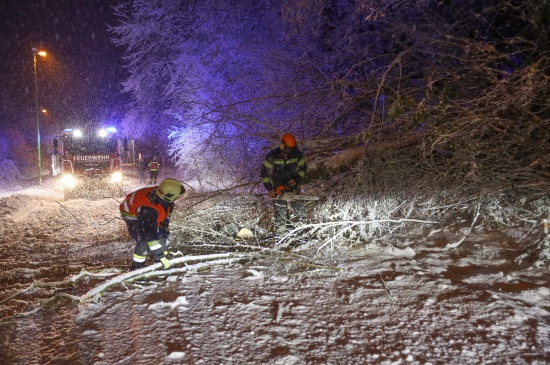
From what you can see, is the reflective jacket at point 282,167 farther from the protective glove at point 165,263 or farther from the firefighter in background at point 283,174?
the protective glove at point 165,263

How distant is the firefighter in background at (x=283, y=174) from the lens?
581 centimetres

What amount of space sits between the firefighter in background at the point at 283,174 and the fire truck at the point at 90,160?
8256 millimetres

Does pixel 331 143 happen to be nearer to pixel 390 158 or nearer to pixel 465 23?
pixel 390 158

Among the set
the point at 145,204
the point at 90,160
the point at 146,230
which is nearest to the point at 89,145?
the point at 90,160

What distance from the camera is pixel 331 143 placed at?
265 inches

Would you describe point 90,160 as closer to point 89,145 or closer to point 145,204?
point 89,145

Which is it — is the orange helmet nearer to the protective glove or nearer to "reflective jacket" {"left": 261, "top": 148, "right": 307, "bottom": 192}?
"reflective jacket" {"left": 261, "top": 148, "right": 307, "bottom": 192}

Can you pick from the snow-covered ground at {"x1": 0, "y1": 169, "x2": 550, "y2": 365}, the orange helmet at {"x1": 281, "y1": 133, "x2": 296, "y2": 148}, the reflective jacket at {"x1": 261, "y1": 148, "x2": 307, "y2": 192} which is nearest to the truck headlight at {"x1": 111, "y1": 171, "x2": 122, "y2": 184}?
the snow-covered ground at {"x1": 0, "y1": 169, "x2": 550, "y2": 365}

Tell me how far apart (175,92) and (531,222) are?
1096 cm

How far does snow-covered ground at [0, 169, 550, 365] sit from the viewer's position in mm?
2695

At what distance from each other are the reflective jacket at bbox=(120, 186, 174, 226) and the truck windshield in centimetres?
1026

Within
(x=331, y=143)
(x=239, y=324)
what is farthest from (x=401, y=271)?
(x=331, y=143)

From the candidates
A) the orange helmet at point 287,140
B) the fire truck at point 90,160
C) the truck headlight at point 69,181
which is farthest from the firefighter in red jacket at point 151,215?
the truck headlight at point 69,181

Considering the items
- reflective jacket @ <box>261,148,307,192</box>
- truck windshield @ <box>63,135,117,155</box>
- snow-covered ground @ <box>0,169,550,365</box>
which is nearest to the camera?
snow-covered ground @ <box>0,169,550,365</box>
